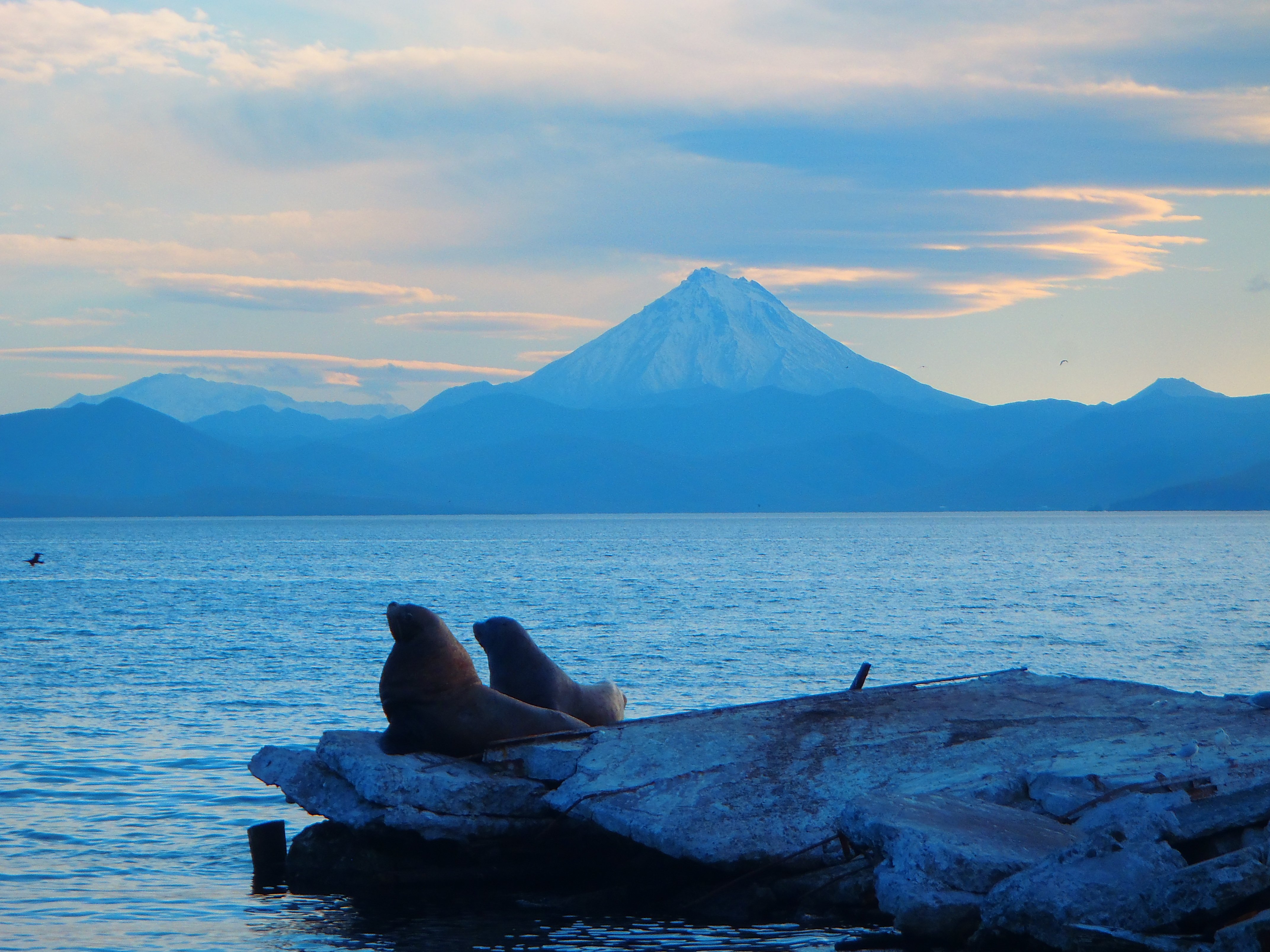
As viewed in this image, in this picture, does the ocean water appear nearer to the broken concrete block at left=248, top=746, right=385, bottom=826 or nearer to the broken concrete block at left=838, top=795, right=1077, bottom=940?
the broken concrete block at left=248, top=746, right=385, bottom=826

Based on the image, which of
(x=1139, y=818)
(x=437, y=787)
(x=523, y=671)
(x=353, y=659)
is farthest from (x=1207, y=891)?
(x=353, y=659)

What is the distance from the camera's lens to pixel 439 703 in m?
14.9

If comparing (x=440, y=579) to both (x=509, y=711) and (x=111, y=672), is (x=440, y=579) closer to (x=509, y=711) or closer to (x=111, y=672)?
(x=111, y=672)

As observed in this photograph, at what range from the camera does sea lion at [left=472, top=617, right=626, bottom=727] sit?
17.0m

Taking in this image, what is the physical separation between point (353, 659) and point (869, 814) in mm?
28215

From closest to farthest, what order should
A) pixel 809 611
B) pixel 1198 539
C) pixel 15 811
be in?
1. pixel 15 811
2. pixel 809 611
3. pixel 1198 539

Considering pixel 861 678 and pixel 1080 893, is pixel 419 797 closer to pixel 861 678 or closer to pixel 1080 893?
pixel 861 678

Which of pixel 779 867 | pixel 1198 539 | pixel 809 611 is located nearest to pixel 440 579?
pixel 809 611

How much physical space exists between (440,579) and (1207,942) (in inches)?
3113

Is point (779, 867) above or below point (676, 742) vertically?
below

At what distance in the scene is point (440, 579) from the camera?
86.1 metres

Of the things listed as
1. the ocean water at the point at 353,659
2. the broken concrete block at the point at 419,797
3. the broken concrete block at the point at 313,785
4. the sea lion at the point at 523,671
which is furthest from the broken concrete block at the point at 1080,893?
the sea lion at the point at 523,671

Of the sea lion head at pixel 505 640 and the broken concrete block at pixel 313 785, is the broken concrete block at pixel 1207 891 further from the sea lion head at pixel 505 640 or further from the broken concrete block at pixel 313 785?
the sea lion head at pixel 505 640

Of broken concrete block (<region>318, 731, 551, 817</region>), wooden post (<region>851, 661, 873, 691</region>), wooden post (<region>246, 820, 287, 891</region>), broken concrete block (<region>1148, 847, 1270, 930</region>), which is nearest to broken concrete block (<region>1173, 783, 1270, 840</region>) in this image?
broken concrete block (<region>1148, 847, 1270, 930</region>)
